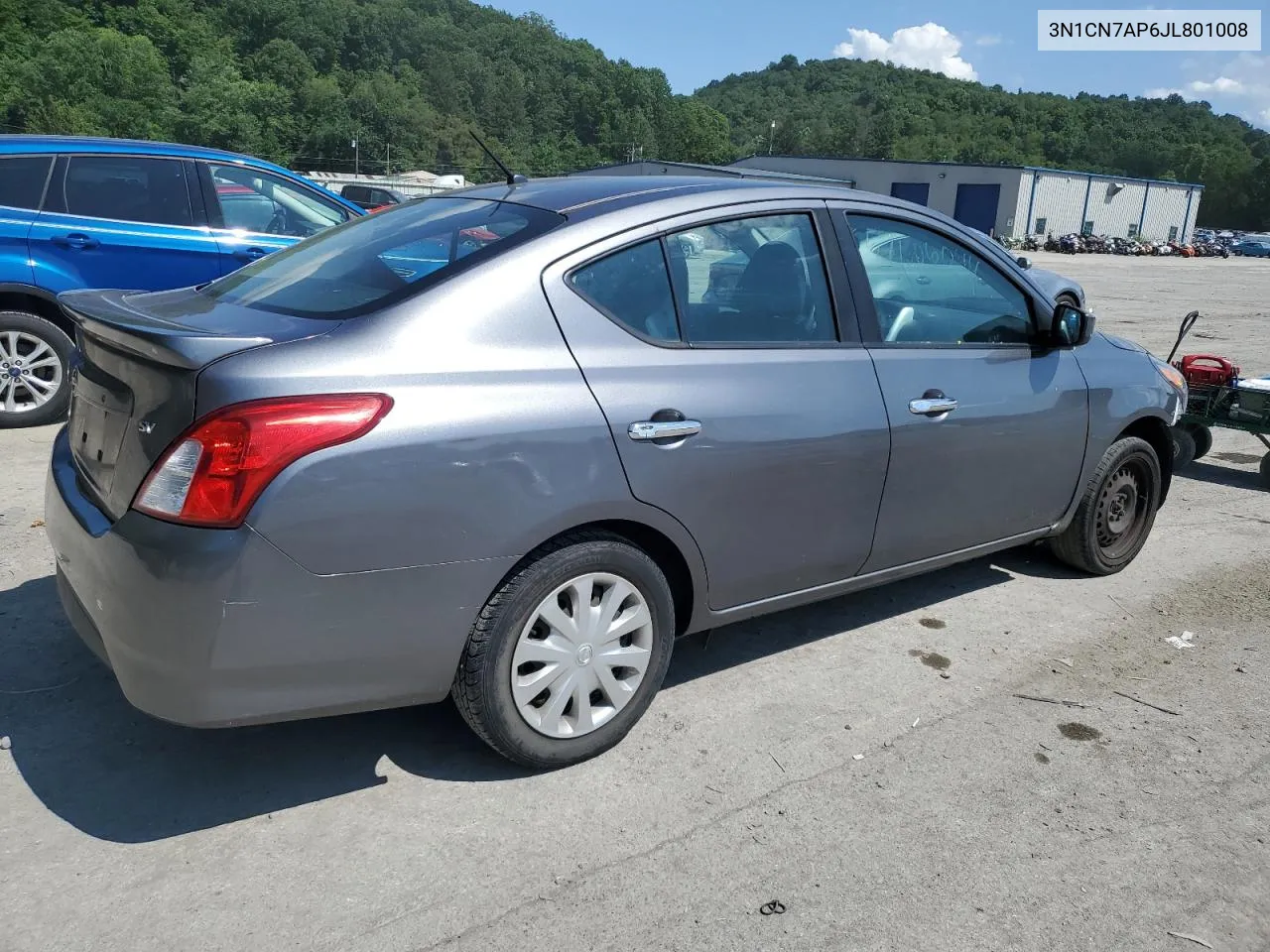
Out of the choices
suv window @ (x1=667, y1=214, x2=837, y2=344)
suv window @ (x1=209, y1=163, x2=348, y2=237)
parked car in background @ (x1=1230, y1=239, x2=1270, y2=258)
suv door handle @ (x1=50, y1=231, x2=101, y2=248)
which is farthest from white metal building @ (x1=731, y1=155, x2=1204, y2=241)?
suv window @ (x1=667, y1=214, x2=837, y2=344)

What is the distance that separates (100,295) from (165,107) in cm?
11081

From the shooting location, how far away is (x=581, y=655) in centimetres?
304

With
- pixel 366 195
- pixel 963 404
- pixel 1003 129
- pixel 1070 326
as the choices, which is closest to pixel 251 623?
pixel 963 404

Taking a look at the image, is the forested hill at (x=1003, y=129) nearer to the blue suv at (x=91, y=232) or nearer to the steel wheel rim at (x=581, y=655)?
the blue suv at (x=91, y=232)

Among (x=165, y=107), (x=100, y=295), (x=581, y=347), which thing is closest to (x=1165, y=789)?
(x=581, y=347)

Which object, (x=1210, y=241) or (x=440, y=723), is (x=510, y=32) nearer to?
(x=1210, y=241)

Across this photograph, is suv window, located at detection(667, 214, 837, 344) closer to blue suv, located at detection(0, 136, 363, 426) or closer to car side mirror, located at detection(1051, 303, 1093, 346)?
car side mirror, located at detection(1051, 303, 1093, 346)

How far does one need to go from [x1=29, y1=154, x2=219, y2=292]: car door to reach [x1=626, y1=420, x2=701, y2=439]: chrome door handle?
202 inches

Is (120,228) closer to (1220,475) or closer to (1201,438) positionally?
(1201,438)

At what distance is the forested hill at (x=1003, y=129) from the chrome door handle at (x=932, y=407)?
130 m

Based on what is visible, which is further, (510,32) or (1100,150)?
(1100,150)

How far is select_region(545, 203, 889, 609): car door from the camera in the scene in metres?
3.04

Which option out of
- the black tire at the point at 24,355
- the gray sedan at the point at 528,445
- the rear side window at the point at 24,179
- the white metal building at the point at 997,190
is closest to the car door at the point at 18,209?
the rear side window at the point at 24,179

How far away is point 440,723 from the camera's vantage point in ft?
11.1
